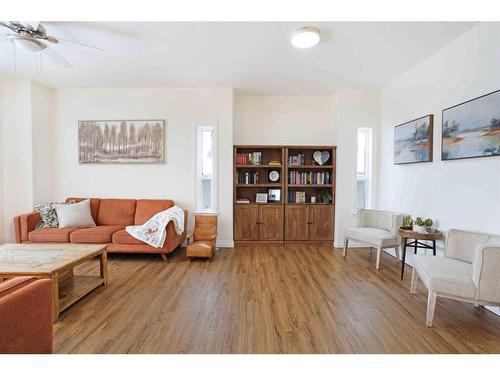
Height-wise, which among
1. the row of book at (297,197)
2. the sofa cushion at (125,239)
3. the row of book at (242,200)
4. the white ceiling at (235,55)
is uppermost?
the white ceiling at (235,55)

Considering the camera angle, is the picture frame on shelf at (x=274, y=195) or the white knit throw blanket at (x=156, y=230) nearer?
the white knit throw blanket at (x=156, y=230)

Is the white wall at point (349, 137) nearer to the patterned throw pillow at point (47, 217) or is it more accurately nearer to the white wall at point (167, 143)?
the white wall at point (167, 143)

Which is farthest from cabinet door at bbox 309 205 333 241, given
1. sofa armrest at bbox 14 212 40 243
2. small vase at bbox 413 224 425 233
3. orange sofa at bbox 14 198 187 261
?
sofa armrest at bbox 14 212 40 243

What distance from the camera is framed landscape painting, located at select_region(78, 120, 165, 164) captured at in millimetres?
4355

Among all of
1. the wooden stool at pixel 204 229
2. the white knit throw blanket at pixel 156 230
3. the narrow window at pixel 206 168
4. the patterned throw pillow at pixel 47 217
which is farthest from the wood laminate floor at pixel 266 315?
the narrow window at pixel 206 168

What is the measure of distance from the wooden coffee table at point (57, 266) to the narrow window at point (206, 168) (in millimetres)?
1900

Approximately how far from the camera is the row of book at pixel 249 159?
14.9ft

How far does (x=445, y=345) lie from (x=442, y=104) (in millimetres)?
2530

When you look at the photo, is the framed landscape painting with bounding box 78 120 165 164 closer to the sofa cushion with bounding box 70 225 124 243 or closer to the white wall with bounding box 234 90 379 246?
the sofa cushion with bounding box 70 225 124 243

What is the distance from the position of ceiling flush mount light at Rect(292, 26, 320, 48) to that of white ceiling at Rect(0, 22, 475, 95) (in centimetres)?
6

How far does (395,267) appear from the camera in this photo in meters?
3.42

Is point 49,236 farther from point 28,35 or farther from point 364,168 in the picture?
point 364,168

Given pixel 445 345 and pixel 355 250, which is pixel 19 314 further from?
pixel 355 250

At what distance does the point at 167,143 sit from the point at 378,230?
3.66m
